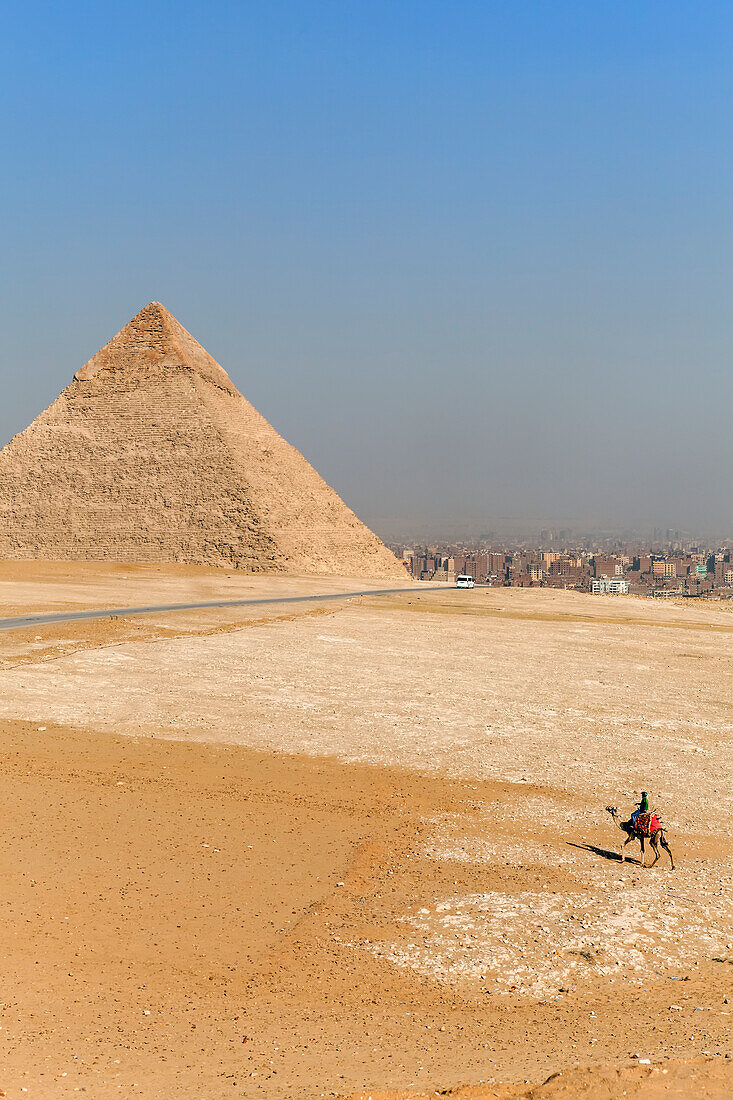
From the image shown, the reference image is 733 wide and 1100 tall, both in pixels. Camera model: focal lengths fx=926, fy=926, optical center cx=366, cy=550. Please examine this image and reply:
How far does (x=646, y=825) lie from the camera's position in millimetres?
8906

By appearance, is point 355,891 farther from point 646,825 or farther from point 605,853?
point 646,825

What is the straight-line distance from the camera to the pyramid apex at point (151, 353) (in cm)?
8638

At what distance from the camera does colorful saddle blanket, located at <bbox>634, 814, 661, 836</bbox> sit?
888 centimetres

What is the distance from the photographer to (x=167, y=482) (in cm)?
7769

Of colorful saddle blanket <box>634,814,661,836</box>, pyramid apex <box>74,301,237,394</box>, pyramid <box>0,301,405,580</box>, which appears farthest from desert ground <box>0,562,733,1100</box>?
pyramid apex <box>74,301,237,394</box>

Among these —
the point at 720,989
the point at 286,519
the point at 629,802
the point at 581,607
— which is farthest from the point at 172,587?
the point at 720,989

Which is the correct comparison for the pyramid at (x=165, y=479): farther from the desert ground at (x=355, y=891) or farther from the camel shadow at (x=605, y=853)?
the camel shadow at (x=605, y=853)

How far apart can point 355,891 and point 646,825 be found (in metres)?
2.89

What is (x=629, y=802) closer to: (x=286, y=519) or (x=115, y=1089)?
(x=115, y=1089)

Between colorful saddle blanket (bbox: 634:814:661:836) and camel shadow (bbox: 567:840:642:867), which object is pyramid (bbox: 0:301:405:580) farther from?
colorful saddle blanket (bbox: 634:814:661:836)

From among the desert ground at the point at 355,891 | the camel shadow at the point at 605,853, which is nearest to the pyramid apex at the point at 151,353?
the desert ground at the point at 355,891

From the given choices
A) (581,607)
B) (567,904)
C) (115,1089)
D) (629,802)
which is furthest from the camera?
(581,607)

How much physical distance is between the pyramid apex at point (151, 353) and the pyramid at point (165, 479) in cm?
13

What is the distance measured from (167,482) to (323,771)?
6799 centimetres
